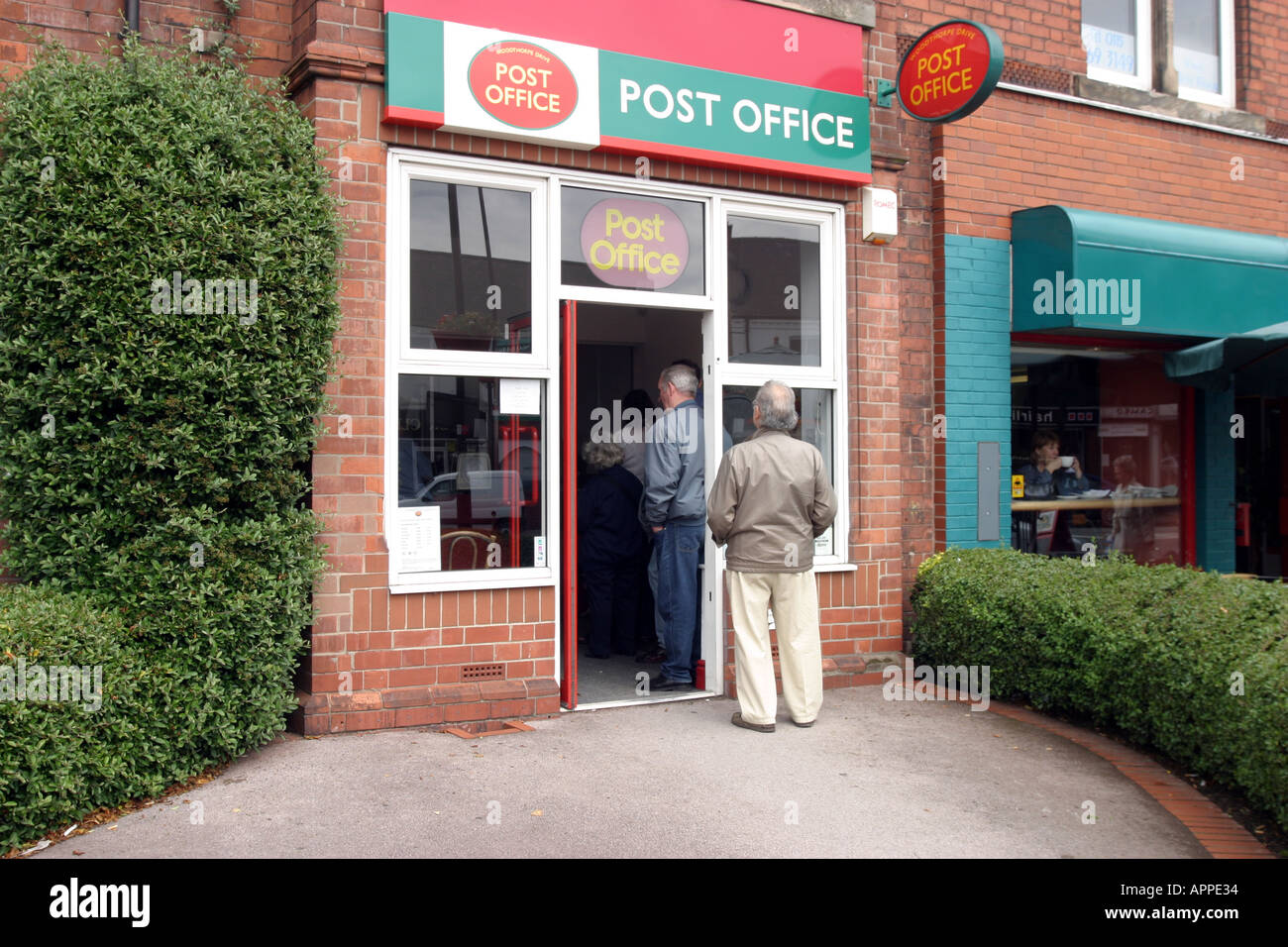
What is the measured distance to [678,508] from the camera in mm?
7012

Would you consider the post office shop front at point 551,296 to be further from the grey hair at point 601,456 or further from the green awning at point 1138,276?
the green awning at point 1138,276

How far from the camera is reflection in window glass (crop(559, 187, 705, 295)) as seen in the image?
21.8 ft

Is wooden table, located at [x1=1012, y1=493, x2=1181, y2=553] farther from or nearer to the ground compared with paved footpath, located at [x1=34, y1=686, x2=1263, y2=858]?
farther from the ground

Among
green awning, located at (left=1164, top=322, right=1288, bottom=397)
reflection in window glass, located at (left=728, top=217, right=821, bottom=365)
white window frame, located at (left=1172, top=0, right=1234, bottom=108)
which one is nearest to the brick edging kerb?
reflection in window glass, located at (left=728, top=217, right=821, bottom=365)

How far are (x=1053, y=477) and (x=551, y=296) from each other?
15.9 ft

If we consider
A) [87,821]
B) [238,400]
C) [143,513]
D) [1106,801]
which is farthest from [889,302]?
[87,821]

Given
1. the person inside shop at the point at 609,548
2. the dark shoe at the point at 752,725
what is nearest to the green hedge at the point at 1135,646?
the dark shoe at the point at 752,725

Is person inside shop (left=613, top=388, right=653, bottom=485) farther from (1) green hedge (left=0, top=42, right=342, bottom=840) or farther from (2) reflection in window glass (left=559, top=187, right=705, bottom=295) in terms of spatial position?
(1) green hedge (left=0, top=42, right=342, bottom=840)

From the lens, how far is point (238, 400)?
5.06 meters

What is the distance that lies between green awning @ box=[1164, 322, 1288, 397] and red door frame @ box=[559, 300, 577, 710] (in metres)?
4.58

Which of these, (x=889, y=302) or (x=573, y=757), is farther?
(x=889, y=302)

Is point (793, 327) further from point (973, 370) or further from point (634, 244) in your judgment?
point (973, 370)

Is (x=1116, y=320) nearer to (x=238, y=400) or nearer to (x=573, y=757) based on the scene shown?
(x=573, y=757)

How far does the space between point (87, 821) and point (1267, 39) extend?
36.3 feet
